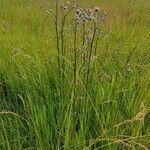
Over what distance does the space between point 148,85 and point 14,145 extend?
3.62 feet

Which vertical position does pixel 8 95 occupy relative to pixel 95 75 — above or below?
below

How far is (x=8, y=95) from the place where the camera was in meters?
3.19

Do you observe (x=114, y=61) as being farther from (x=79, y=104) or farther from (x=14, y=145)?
(x=14, y=145)

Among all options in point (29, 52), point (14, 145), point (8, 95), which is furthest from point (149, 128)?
point (29, 52)

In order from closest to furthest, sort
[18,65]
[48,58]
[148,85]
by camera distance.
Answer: [148,85] → [18,65] → [48,58]

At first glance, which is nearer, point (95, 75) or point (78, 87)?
point (78, 87)

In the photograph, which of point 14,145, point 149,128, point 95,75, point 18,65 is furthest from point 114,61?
point 14,145

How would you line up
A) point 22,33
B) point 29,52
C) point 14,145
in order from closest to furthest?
point 14,145
point 29,52
point 22,33

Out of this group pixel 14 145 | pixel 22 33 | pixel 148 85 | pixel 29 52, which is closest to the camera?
pixel 14 145

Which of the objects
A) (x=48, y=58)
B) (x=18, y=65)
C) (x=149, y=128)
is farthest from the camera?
(x=48, y=58)

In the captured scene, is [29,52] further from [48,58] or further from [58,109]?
[58,109]

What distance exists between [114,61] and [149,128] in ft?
3.27

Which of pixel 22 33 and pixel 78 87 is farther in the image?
pixel 22 33

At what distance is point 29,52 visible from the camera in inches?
152
